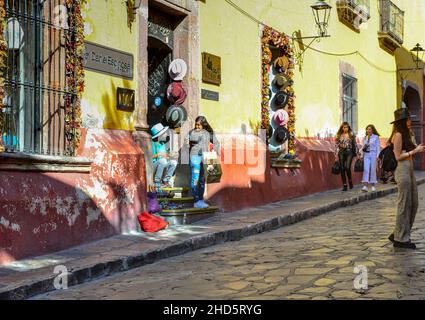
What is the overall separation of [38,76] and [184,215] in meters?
3.31

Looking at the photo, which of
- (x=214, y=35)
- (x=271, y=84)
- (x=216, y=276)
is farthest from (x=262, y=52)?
(x=216, y=276)

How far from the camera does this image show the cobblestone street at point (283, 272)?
6.06m

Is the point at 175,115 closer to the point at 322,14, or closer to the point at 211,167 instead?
the point at 211,167

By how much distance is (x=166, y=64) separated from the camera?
12.2 metres

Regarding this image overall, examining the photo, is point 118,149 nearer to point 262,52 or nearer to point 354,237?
point 354,237

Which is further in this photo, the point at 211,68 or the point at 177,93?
the point at 211,68

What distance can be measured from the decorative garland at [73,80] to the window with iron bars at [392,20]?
636 inches

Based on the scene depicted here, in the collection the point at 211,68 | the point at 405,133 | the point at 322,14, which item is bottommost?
the point at 405,133

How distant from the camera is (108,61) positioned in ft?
32.2

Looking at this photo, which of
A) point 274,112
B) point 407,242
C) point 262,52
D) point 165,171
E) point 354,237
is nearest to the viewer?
point 407,242

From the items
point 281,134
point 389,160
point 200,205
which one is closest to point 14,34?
point 200,205

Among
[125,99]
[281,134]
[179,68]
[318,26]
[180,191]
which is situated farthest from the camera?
[318,26]

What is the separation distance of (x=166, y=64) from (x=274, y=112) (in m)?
4.20

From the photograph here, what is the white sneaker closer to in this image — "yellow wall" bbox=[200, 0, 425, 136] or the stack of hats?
the stack of hats
